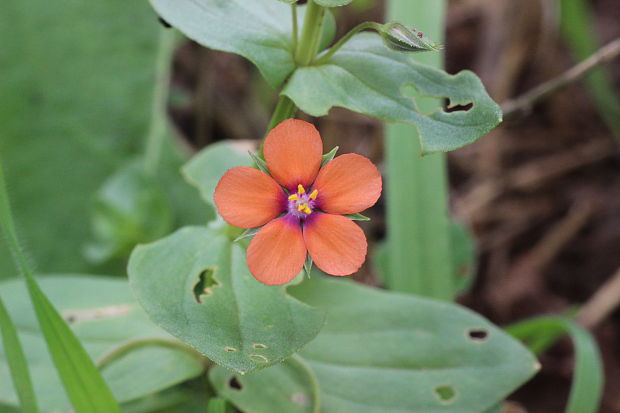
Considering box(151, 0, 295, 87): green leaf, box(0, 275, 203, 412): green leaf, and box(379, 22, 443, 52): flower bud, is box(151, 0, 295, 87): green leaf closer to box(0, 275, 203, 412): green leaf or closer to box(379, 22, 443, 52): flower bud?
box(379, 22, 443, 52): flower bud

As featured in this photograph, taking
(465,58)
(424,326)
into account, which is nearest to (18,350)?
(424,326)

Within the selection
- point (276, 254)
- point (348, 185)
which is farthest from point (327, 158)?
point (276, 254)

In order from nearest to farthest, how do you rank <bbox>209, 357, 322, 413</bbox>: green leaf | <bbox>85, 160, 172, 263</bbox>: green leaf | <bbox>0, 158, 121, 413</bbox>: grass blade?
<bbox>0, 158, 121, 413</bbox>: grass blade → <bbox>209, 357, 322, 413</bbox>: green leaf → <bbox>85, 160, 172, 263</bbox>: green leaf

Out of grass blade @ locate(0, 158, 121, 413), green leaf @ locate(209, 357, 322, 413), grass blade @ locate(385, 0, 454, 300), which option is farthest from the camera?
grass blade @ locate(385, 0, 454, 300)

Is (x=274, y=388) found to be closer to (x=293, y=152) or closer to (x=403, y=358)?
(x=403, y=358)

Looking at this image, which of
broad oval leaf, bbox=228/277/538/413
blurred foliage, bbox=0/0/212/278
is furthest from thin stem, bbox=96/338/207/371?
blurred foliage, bbox=0/0/212/278

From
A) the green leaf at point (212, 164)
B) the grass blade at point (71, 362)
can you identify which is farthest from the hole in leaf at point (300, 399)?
the green leaf at point (212, 164)

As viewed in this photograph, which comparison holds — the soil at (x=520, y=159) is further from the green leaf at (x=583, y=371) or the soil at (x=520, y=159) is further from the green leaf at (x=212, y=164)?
the green leaf at (x=212, y=164)
